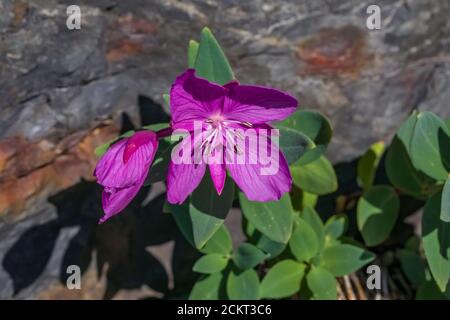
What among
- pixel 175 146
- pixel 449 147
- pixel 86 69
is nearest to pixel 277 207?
pixel 175 146

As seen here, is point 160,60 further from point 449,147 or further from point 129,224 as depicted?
point 449,147

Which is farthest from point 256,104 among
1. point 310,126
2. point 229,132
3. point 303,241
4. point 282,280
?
point 282,280

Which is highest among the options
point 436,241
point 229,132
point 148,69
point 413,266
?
point 148,69

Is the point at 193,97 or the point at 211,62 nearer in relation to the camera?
the point at 193,97

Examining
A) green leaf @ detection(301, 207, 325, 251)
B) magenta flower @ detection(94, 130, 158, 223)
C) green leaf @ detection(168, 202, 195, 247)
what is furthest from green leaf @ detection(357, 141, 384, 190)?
magenta flower @ detection(94, 130, 158, 223)

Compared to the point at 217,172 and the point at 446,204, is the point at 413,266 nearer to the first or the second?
the point at 446,204
